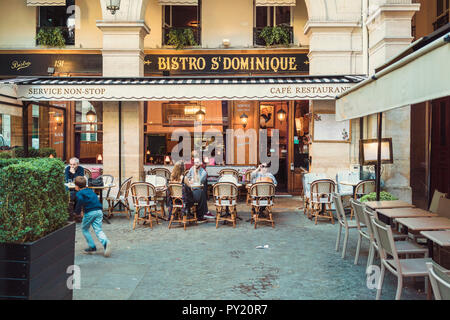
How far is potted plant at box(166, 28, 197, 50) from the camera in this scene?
12734 millimetres

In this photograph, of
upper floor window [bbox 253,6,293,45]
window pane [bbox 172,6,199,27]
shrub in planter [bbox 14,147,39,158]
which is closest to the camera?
shrub in planter [bbox 14,147,39,158]

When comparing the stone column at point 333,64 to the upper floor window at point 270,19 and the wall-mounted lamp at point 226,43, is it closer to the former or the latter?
the upper floor window at point 270,19

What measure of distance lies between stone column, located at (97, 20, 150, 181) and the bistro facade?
29 mm

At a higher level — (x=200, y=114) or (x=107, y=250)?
(x=200, y=114)

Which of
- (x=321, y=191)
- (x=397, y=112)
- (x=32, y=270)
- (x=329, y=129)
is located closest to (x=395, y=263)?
(x=32, y=270)

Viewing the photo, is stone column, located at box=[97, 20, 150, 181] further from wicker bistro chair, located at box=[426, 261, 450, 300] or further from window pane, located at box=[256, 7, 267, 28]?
wicker bistro chair, located at box=[426, 261, 450, 300]

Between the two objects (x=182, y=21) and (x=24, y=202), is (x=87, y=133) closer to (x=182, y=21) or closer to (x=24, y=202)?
(x=182, y=21)

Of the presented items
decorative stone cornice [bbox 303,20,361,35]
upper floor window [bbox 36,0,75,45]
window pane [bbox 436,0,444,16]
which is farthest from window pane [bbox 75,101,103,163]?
window pane [bbox 436,0,444,16]

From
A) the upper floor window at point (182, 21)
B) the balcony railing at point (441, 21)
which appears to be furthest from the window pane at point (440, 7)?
the upper floor window at point (182, 21)

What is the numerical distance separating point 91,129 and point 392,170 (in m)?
10.5

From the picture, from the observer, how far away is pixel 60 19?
13.4m

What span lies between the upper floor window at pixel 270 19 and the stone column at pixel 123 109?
414cm

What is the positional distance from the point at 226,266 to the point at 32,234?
119 inches

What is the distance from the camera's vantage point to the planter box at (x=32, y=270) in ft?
10.5
